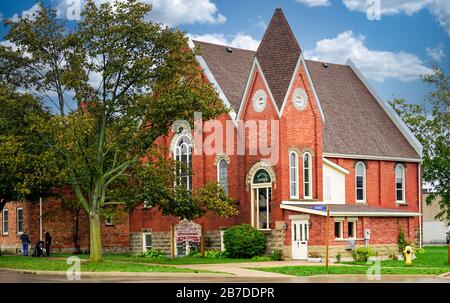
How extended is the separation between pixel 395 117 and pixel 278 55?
1705cm

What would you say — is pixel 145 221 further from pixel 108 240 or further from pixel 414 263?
pixel 414 263

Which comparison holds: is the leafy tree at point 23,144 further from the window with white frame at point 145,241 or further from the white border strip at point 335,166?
the white border strip at point 335,166

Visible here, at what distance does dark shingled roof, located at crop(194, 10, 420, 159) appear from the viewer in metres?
55.2

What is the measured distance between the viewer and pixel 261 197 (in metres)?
55.8

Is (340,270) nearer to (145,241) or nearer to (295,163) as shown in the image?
(295,163)

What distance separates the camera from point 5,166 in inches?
1955

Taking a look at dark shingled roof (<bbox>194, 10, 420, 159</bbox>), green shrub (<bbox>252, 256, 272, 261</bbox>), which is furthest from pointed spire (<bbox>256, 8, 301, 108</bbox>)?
green shrub (<bbox>252, 256, 272, 261</bbox>)

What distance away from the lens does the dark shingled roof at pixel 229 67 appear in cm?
5875

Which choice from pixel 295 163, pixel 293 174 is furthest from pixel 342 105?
pixel 293 174

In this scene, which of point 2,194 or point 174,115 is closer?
point 174,115

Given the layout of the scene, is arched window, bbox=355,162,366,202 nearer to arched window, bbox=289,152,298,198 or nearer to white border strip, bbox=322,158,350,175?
white border strip, bbox=322,158,350,175

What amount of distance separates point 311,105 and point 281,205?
6544 mm

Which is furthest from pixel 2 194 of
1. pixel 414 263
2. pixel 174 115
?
pixel 414 263

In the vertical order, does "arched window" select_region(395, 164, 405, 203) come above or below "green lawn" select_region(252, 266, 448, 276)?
above
